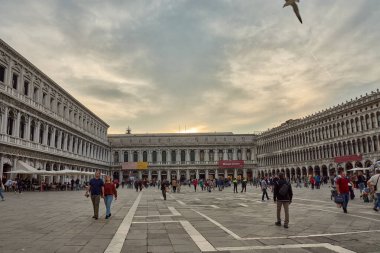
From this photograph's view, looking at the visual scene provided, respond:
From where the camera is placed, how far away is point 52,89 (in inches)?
1580

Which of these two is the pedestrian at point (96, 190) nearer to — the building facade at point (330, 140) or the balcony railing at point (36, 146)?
the balcony railing at point (36, 146)

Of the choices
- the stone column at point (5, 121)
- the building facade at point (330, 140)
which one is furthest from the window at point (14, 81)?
the building facade at point (330, 140)

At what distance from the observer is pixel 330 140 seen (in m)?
54.8

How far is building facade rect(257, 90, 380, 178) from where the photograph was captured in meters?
46.4

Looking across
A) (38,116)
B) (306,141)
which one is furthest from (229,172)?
(38,116)

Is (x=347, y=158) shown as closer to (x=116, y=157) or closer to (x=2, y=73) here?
(x=2, y=73)

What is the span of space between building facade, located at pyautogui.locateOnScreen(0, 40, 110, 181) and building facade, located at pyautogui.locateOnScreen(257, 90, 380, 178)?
131 ft

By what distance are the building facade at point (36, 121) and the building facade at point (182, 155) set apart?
29060 mm

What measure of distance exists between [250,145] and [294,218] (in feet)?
248

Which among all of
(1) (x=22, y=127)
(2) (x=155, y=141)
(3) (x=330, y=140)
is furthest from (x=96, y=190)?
(2) (x=155, y=141)

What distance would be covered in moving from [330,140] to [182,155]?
39.8m

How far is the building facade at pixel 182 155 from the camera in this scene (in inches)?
3278

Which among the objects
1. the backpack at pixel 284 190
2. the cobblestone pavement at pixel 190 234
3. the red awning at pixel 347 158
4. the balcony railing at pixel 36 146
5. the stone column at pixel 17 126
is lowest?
the cobblestone pavement at pixel 190 234

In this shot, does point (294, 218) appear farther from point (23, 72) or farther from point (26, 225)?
point (23, 72)
